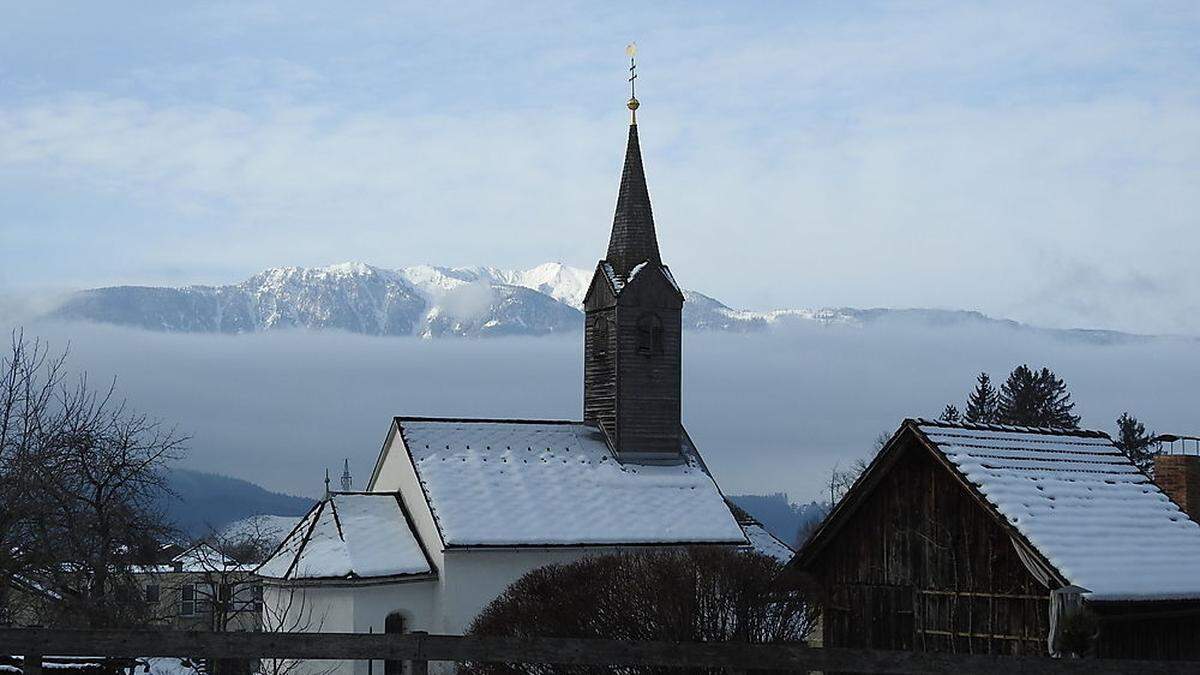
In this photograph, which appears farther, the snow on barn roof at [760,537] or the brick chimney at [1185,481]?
the snow on barn roof at [760,537]

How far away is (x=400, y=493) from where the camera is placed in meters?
37.9

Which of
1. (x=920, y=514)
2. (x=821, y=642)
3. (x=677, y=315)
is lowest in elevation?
(x=821, y=642)

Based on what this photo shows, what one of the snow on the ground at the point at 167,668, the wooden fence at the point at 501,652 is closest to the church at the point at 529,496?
the snow on the ground at the point at 167,668

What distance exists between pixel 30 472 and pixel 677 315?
2553 cm

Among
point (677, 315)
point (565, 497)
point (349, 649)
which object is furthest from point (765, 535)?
point (349, 649)

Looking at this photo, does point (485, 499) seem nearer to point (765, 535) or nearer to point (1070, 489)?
point (765, 535)

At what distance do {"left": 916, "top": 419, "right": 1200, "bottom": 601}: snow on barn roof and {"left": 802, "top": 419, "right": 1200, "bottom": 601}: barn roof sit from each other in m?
0.02

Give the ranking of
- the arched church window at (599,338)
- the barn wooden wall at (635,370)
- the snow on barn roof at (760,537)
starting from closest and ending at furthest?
1. the barn wooden wall at (635,370)
2. the arched church window at (599,338)
3. the snow on barn roof at (760,537)

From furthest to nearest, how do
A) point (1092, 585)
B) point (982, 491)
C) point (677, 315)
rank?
point (677, 315)
point (982, 491)
point (1092, 585)

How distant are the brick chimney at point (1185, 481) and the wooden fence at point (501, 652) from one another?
15248mm

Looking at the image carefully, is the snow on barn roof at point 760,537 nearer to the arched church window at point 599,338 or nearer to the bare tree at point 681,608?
the arched church window at point 599,338

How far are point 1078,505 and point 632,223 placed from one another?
25.4 metres

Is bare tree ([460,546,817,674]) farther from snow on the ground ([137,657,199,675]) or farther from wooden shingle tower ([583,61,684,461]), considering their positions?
wooden shingle tower ([583,61,684,461])

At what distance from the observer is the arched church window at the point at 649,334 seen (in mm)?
42250
